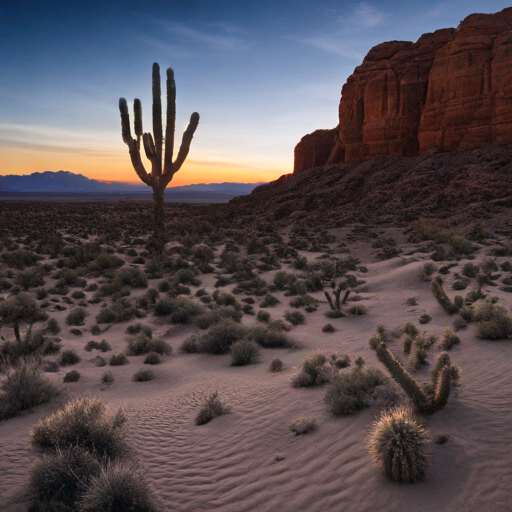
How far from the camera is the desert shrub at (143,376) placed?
779 centimetres

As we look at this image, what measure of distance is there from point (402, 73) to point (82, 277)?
43525 millimetres

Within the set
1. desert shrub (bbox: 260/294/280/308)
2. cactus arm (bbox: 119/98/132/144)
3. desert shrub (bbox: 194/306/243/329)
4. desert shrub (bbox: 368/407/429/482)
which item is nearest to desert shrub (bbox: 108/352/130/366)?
desert shrub (bbox: 194/306/243/329)

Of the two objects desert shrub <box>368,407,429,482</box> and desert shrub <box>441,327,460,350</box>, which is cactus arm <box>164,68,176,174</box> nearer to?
desert shrub <box>441,327,460,350</box>

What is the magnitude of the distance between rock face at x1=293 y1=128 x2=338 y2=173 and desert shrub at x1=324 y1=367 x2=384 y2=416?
5724 cm

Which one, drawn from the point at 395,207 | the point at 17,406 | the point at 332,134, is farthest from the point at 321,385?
the point at 332,134

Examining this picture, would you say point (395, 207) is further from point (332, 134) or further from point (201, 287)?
point (332, 134)

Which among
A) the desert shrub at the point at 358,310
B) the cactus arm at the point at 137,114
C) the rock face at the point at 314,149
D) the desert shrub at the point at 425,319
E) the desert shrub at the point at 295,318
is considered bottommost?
the desert shrub at the point at 295,318

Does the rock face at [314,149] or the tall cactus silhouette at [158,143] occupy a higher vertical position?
the rock face at [314,149]

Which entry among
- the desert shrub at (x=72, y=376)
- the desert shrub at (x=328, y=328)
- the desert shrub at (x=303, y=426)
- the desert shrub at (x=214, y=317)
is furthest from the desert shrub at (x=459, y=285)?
the desert shrub at (x=72, y=376)

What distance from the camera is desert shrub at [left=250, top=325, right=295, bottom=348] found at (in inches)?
384

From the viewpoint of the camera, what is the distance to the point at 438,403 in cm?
498

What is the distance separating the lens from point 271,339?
984cm

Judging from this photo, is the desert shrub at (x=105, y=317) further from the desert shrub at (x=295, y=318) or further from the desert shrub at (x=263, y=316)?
the desert shrub at (x=295, y=318)

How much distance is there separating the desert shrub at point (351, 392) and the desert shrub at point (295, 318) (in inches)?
215
